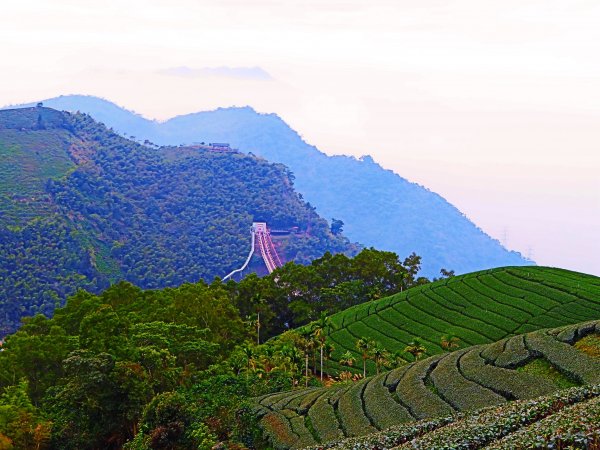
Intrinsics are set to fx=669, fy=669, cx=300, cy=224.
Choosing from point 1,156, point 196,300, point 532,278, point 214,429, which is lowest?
point 214,429

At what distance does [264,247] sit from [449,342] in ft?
256

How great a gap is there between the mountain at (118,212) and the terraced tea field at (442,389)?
5759 centimetres

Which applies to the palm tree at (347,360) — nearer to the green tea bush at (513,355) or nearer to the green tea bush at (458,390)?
the green tea bush at (458,390)

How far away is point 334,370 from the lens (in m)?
42.3

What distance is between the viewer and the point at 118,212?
366ft

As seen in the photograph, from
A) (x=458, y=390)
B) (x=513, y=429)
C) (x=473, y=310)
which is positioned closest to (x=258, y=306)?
(x=473, y=310)

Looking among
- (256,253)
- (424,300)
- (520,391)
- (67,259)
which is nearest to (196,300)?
(424,300)

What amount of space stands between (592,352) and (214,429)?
48.3ft

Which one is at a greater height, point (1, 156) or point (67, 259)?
point (1, 156)

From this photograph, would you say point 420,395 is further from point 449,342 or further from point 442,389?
point 449,342

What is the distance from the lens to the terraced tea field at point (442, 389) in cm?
2266

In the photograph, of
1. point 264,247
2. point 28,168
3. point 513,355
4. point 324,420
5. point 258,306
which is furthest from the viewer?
point 264,247

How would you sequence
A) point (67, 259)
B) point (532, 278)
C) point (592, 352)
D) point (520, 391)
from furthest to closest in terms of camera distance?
point (67, 259) → point (532, 278) → point (592, 352) → point (520, 391)

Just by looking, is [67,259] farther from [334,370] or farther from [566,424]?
[566,424]
